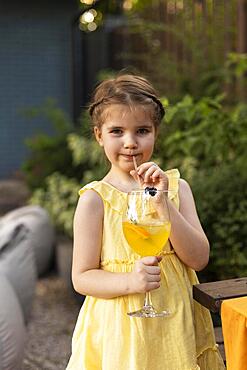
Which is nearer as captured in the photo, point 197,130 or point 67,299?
point 197,130

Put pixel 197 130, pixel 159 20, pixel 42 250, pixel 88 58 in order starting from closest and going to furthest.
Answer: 1. pixel 197 130
2. pixel 42 250
3. pixel 159 20
4. pixel 88 58

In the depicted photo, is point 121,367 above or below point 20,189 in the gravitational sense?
above

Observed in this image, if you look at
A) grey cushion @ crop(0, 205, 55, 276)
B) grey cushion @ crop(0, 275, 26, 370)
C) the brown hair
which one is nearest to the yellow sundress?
the brown hair

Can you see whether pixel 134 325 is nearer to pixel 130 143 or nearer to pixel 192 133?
pixel 130 143

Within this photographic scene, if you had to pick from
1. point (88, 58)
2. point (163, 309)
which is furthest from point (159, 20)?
point (163, 309)

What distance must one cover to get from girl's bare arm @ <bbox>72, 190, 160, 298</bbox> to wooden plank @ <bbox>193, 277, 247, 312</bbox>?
0.84ft

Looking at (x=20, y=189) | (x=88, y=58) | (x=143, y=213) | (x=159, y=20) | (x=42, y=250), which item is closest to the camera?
(x=143, y=213)

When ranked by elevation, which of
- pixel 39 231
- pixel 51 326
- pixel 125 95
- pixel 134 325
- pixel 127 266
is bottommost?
pixel 51 326

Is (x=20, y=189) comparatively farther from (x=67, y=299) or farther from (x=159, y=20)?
(x=67, y=299)

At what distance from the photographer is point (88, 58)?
39.3 ft

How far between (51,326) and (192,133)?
1.91m

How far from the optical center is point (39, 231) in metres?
7.13

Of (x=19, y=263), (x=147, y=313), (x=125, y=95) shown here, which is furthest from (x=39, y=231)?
(x=147, y=313)

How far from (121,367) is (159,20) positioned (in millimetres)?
7389
